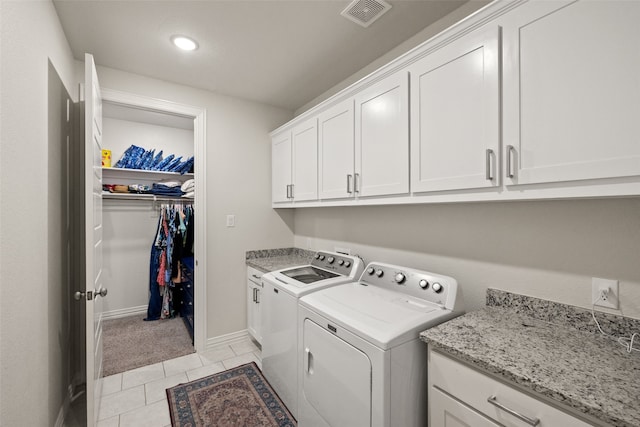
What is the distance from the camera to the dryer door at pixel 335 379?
1231 millimetres

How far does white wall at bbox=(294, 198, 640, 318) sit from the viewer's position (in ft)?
3.59

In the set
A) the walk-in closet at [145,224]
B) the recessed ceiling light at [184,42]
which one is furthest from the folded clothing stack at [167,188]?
the recessed ceiling light at [184,42]

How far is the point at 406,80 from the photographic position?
157 centimetres

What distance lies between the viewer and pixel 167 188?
12.1 feet

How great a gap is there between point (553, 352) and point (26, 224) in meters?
2.22

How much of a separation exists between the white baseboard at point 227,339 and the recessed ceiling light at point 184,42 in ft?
8.54

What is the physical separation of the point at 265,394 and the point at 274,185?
6.40ft

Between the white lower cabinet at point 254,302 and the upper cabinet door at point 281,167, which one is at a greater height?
the upper cabinet door at point 281,167

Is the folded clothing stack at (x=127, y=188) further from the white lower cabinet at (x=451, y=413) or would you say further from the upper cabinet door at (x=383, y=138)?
the white lower cabinet at (x=451, y=413)

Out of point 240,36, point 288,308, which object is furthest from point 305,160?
point 288,308

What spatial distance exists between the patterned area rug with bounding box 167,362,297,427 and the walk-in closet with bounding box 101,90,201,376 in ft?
3.95

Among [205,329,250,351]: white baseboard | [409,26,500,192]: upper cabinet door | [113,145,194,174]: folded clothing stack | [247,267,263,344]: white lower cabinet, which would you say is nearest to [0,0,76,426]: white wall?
[205,329,250,351]: white baseboard

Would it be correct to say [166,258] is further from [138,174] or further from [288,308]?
[288,308]

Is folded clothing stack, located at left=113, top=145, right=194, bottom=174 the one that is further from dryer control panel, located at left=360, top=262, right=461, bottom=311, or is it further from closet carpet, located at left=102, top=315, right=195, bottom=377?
dryer control panel, located at left=360, top=262, right=461, bottom=311
